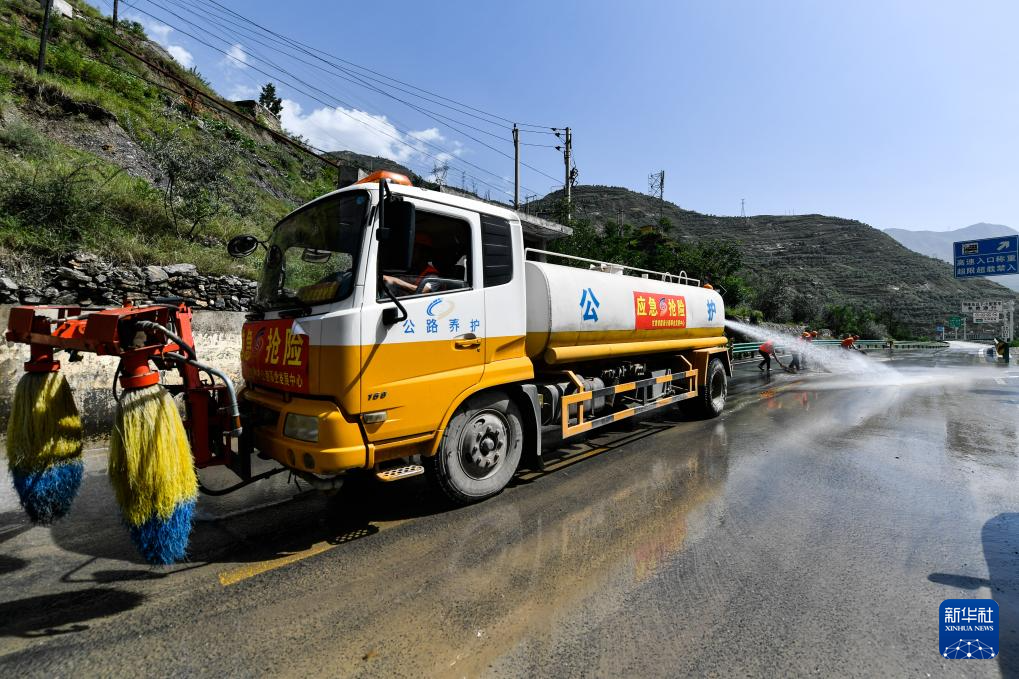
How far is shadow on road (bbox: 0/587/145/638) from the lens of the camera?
2.50 metres

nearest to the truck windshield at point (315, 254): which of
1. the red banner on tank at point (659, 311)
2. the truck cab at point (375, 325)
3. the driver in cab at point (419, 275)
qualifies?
the truck cab at point (375, 325)

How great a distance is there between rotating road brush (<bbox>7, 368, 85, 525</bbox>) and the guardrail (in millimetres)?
16995

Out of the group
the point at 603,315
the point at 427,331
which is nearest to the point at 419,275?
the point at 427,331

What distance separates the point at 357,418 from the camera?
3.39 m

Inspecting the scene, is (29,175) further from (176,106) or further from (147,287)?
(176,106)

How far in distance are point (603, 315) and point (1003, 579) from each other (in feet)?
12.5

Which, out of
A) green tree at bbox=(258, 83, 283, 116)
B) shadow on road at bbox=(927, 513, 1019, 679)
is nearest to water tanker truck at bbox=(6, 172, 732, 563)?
shadow on road at bbox=(927, 513, 1019, 679)

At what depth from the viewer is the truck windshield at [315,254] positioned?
3586mm

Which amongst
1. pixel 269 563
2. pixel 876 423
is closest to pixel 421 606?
pixel 269 563

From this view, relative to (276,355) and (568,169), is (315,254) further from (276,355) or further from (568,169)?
(568,169)

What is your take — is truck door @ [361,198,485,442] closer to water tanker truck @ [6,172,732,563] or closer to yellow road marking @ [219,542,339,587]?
water tanker truck @ [6,172,732,563]

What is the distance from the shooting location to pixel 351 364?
3324mm

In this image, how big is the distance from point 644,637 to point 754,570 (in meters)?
1.14

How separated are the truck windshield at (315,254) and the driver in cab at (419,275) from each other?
365 mm
